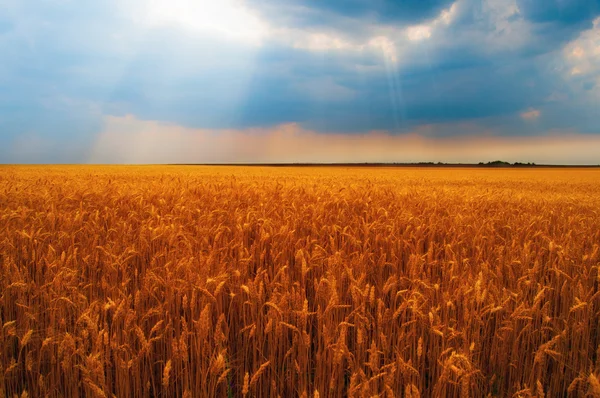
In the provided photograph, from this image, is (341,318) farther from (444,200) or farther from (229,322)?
(444,200)

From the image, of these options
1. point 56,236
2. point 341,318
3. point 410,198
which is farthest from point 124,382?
point 410,198

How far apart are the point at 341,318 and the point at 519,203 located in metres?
6.78

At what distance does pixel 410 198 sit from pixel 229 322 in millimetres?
5676

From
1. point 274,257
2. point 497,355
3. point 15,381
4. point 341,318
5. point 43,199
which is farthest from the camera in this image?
point 43,199

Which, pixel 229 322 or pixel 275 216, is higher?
pixel 275 216

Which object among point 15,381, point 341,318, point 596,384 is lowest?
point 15,381

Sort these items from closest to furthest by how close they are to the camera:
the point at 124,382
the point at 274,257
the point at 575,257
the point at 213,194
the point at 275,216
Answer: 1. the point at 124,382
2. the point at 274,257
3. the point at 575,257
4. the point at 275,216
5. the point at 213,194

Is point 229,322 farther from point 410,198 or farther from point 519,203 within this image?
point 519,203

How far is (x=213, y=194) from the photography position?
700cm

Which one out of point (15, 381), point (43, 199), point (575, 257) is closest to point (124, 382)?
point (15, 381)

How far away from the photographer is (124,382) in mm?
1771

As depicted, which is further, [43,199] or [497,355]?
[43,199]

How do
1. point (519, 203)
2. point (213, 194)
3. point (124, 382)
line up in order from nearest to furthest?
point (124, 382), point (213, 194), point (519, 203)

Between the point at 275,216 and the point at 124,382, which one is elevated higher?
the point at 275,216
